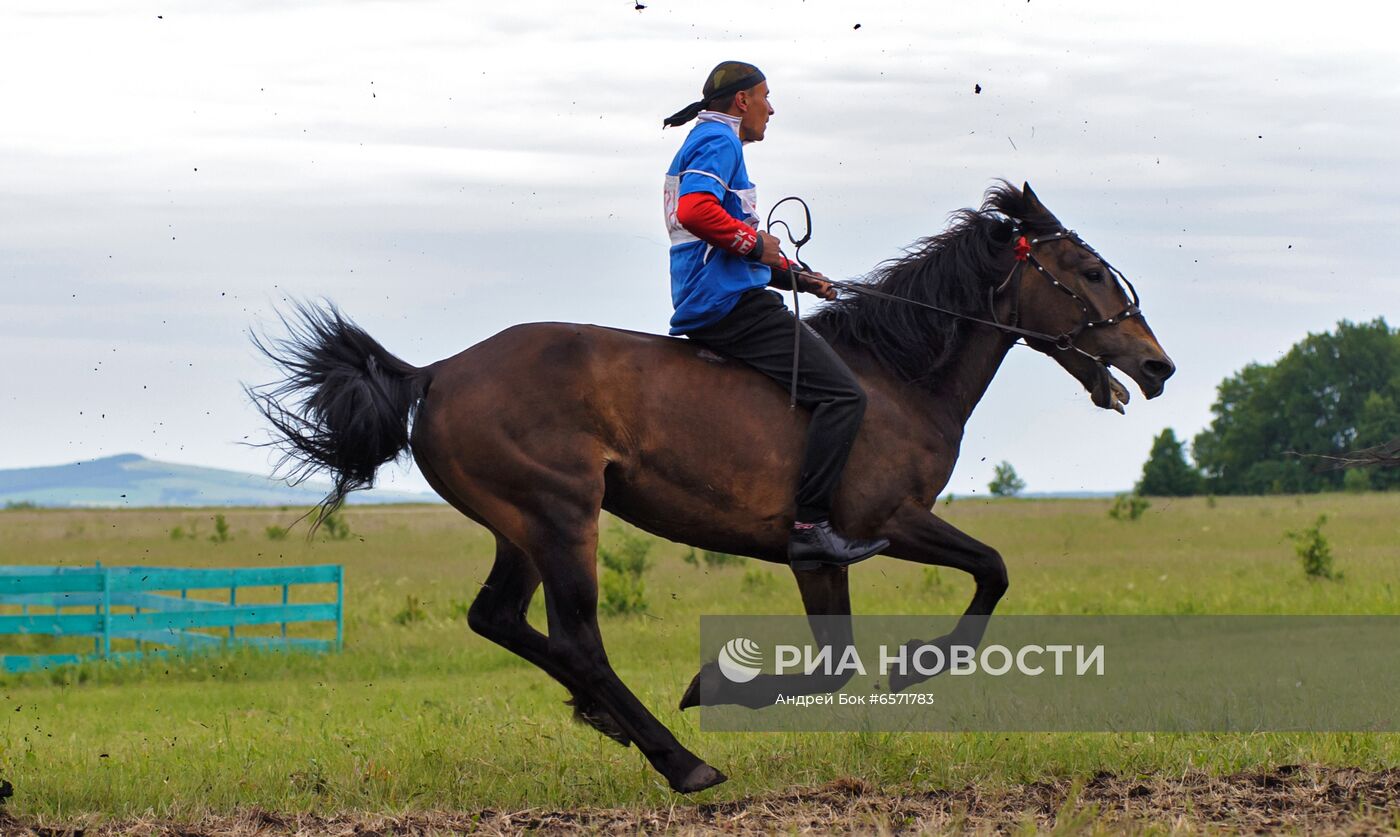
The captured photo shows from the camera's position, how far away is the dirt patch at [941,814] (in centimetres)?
599

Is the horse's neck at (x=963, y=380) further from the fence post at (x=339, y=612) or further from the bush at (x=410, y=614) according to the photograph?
the bush at (x=410, y=614)

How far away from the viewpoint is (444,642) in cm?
1984

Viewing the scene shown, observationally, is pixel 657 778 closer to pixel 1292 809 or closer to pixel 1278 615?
pixel 1292 809

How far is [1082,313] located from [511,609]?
3308 millimetres

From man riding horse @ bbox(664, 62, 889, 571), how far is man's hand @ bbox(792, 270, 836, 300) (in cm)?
32

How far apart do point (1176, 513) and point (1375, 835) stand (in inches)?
2083

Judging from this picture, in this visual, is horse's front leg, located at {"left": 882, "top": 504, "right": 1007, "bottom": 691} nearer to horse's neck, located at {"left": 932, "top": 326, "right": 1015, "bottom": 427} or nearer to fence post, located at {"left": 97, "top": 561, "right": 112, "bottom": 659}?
horse's neck, located at {"left": 932, "top": 326, "right": 1015, "bottom": 427}

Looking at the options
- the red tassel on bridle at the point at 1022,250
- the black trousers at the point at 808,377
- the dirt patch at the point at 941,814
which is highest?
the red tassel on bridle at the point at 1022,250

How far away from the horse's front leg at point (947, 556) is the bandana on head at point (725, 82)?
2.15 meters

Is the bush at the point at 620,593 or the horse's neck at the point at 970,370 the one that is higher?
the horse's neck at the point at 970,370

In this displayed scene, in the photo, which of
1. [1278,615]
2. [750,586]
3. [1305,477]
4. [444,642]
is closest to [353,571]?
[750,586]

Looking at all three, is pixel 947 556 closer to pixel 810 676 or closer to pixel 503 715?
pixel 810 676

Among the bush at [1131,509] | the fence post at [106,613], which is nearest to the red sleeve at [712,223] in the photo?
the fence post at [106,613]

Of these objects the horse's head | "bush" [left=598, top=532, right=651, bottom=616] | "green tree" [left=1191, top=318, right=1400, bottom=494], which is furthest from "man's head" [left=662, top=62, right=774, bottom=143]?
"green tree" [left=1191, top=318, right=1400, bottom=494]
